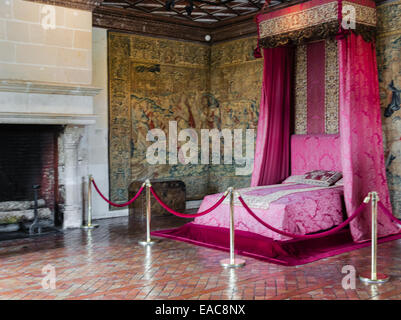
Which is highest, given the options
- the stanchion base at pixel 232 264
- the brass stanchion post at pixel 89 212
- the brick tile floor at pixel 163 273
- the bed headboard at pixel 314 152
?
the bed headboard at pixel 314 152

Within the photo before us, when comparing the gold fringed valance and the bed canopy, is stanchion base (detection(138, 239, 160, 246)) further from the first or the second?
the gold fringed valance

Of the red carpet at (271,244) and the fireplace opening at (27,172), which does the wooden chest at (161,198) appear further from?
the red carpet at (271,244)

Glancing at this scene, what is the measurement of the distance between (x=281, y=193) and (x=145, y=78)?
14.2 ft

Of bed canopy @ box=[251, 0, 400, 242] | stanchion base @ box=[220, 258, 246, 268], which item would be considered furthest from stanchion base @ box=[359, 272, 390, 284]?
bed canopy @ box=[251, 0, 400, 242]

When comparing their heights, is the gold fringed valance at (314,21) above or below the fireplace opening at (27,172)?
above

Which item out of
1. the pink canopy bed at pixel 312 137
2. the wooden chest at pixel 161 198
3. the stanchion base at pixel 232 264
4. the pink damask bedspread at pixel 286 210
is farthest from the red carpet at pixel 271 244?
the wooden chest at pixel 161 198

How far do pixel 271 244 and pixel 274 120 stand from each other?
10.0 ft

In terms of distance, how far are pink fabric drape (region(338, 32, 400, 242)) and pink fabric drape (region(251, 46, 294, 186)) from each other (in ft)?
5.19

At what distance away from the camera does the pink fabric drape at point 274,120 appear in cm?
860

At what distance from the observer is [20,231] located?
8.15 m

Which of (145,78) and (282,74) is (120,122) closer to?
(145,78)

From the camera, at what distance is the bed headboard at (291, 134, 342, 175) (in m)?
8.44

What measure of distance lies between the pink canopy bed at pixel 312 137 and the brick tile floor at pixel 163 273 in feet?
1.67

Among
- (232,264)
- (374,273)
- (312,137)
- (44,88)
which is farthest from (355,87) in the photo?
(44,88)
